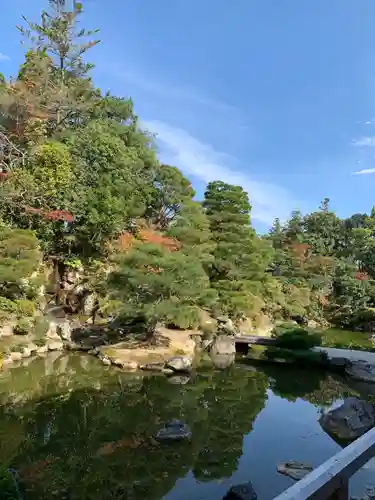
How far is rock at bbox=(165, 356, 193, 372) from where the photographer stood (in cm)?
1100

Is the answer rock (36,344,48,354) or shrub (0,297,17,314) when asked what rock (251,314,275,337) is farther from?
shrub (0,297,17,314)

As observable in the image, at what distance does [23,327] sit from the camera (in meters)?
12.6

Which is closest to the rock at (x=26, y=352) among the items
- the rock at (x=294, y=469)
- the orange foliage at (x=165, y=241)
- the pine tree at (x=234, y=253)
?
the orange foliage at (x=165, y=241)

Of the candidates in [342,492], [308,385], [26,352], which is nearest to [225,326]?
[308,385]

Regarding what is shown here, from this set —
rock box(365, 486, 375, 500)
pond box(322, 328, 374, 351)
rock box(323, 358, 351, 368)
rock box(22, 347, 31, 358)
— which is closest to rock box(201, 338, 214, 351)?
rock box(323, 358, 351, 368)

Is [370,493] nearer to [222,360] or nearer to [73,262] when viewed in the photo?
[222,360]

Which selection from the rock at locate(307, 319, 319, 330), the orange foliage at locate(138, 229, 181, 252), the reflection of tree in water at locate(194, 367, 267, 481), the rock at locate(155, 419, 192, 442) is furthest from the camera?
the rock at locate(307, 319, 319, 330)

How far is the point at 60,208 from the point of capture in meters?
15.9

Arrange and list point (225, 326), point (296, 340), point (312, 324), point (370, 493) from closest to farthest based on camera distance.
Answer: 1. point (370, 493)
2. point (296, 340)
3. point (225, 326)
4. point (312, 324)

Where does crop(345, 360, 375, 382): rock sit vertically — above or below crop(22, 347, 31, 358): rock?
above

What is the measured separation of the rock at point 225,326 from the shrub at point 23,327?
6543mm

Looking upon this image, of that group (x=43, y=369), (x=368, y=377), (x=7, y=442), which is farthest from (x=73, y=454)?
(x=368, y=377)

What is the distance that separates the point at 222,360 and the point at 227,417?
5236 millimetres

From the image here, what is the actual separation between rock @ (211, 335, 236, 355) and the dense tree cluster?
105 cm
